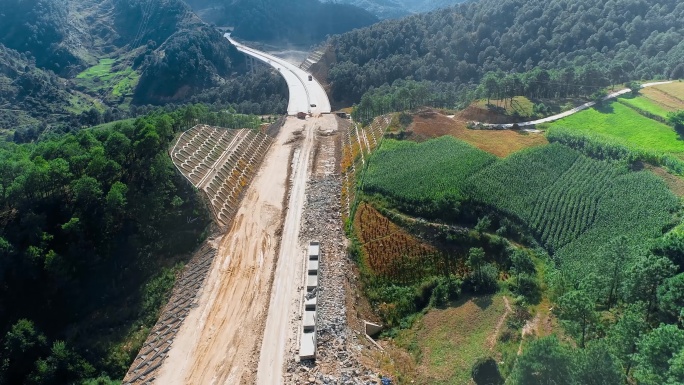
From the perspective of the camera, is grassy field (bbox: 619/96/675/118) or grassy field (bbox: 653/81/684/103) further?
grassy field (bbox: 653/81/684/103)

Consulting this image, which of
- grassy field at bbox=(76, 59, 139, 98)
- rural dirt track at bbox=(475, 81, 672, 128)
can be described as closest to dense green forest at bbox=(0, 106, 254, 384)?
rural dirt track at bbox=(475, 81, 672, 128)

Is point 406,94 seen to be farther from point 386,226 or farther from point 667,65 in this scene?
point 667,65

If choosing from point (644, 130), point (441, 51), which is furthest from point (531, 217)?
point (441, 51)

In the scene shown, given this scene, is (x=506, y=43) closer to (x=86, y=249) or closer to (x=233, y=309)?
(x=233, y=309)

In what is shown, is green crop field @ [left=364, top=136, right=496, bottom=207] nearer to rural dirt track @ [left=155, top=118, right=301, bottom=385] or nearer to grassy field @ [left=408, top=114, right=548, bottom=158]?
grassy field @ [left=408, top=114, right=548, bottom=158]

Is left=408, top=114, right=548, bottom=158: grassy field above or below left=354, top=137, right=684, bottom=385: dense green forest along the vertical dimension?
above

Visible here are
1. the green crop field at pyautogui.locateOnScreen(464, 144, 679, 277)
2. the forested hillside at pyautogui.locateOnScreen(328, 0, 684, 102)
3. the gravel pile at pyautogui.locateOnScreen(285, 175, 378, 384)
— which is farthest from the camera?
the forested hillside at pyautogui.locateOnScreen(328, 0, 684, 102)

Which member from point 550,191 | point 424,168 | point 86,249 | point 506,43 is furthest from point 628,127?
point 86,249
